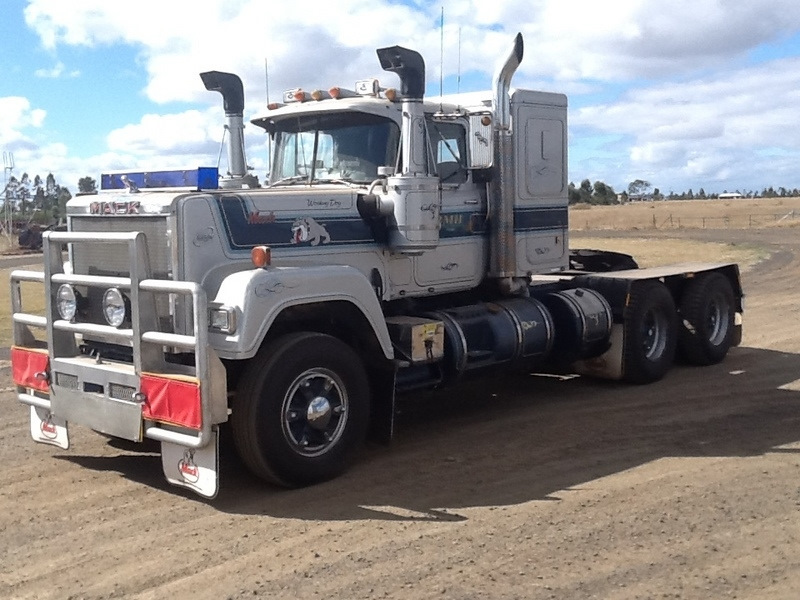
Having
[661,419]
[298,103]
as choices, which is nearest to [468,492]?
[661,419]

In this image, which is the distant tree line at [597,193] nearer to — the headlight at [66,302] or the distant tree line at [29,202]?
the distant tree line at [29,202]

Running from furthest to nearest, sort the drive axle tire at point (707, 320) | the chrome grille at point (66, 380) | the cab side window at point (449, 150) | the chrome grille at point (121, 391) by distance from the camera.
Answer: the drive axle tire at point (707, 320), the cab side window at point (449, 150), the chrome grille at point (66, 380), the chrome grille at point (121, 391)

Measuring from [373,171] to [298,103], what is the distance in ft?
3.67

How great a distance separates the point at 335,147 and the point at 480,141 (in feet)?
4.29

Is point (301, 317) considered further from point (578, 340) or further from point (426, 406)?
point (578, 340)

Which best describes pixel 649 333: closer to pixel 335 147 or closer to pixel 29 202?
pixel 335 147

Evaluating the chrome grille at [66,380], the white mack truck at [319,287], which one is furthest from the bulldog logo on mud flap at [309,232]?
the chrome grille at [66,380]

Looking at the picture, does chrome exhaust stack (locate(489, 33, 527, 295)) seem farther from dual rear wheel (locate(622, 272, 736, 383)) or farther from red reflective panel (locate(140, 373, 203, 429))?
red reflective panel (locate(140, 373, 203, 429))

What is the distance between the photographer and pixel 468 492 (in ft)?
21.6

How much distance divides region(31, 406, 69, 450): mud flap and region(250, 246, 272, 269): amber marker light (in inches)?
81.9

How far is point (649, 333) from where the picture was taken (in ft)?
34.7

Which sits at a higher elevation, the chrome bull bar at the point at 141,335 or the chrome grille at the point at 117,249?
the chrome grille at the point at 117,249

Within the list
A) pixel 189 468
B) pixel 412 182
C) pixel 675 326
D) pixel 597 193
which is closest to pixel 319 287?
pixel 412 182

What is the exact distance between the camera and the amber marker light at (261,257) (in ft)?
21.3
